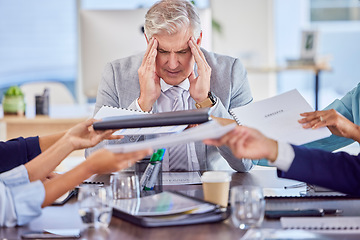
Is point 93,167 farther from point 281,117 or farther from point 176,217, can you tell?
point 281,117

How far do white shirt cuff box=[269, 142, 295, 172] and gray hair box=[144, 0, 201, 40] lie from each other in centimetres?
96

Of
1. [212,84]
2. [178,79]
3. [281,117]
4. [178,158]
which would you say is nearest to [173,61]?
[178,79]

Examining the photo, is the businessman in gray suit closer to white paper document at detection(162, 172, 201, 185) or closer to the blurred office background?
white paper document at detection(162, 172, 201, 185)

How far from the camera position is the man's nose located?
2248 millimetres

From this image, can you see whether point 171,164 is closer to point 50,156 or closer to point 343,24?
point 50,156

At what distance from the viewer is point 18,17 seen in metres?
6.65

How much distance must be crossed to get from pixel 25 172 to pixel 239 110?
730 mm

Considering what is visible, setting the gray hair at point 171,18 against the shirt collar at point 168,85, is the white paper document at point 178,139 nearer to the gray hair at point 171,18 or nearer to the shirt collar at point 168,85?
the gray hair at point 171,18

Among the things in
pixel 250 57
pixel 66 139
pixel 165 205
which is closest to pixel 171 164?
pixel 66 139

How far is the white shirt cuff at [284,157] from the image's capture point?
4.58 ft

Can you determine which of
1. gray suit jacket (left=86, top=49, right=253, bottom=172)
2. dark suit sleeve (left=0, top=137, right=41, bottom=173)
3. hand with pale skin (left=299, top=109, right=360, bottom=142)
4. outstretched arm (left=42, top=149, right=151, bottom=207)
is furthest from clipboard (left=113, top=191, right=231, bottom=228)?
gray suit jacket (left=86, top=49, right=253, bottom=172)

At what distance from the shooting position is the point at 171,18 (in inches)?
86.4

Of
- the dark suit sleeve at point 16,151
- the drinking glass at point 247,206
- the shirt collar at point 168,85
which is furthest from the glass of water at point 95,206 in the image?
the shirt collar at point 168,85

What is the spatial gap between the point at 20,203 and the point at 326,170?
802mm
